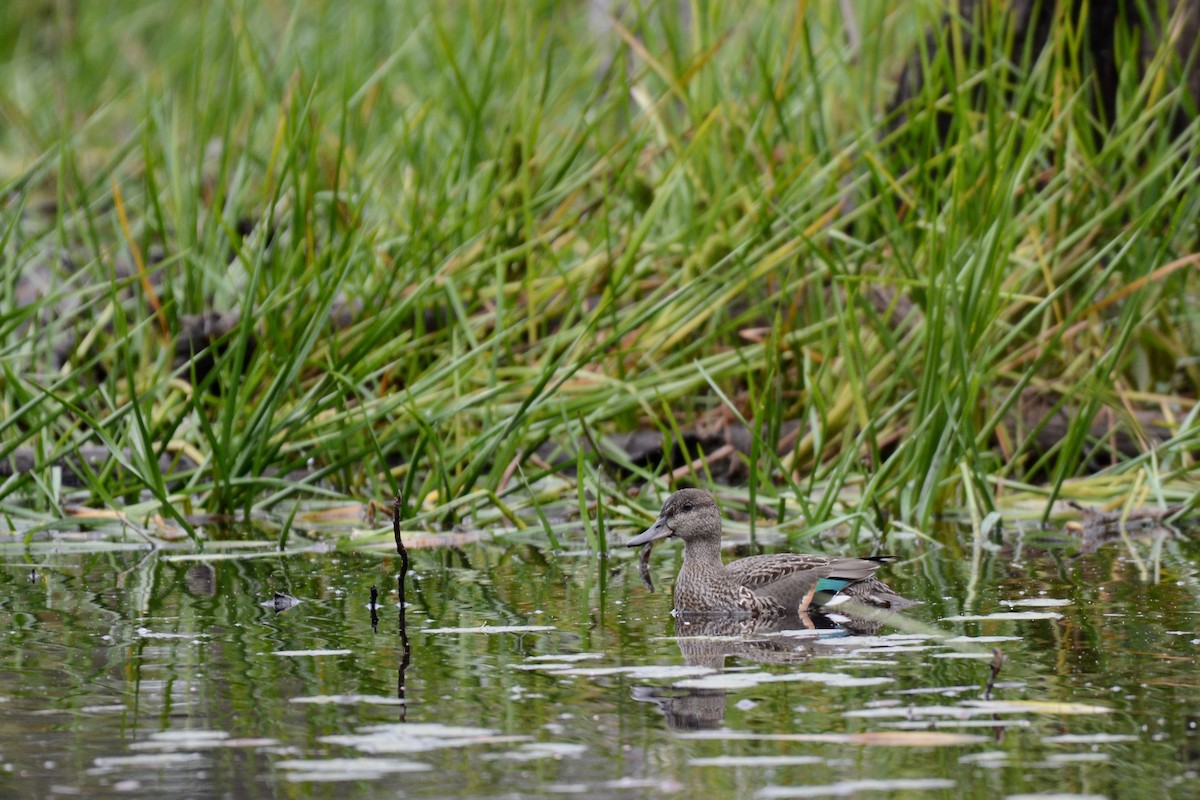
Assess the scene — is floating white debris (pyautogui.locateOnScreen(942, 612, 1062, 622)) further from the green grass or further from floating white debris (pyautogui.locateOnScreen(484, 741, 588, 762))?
floating white debris (pyautogui.locateOnScreen(484, 741, 588, 762))

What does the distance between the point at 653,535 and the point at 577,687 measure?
144 centimetres

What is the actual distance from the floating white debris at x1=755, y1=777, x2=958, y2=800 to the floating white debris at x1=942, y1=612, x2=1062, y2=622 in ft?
4.61

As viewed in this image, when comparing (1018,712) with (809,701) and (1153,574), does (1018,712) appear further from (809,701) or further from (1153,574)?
(1153,574)

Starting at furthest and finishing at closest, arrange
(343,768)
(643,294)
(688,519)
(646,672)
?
(643,294), (688,519), (646,672), (343,768)

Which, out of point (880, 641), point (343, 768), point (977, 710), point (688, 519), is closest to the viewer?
point (343, 768)

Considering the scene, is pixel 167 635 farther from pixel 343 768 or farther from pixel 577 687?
pixel 343 768

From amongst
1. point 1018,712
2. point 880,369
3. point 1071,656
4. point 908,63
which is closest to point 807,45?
point 908,63

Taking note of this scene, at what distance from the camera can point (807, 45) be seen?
695 centimetres

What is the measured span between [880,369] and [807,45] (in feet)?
4.06

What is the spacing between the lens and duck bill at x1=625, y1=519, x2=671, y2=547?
480 cm

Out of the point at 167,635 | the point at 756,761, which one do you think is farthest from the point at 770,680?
the point at 167,635

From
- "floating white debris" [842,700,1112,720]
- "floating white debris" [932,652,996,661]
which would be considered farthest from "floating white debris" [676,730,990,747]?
"floating white debris" [932,652,996,661]

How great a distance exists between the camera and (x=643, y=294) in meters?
7.55

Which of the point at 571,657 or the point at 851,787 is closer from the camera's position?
the point at 851,787
